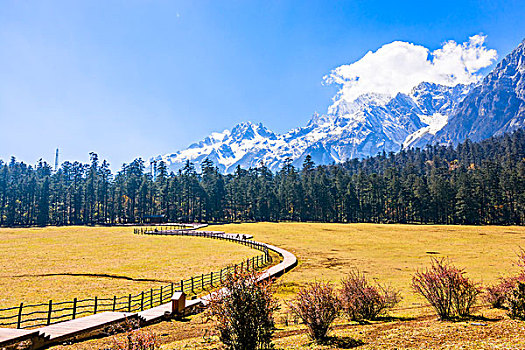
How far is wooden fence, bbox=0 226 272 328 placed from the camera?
16.9 m

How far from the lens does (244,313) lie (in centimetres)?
1027

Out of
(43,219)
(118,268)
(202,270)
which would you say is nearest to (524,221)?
(202,270)

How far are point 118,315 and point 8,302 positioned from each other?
1077cm

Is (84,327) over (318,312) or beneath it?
beneath

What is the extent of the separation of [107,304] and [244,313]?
1322cm

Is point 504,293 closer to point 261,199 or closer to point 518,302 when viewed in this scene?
point 518,302

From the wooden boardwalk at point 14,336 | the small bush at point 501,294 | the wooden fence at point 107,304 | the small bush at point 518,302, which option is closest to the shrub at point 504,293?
the small bush at point 501,294

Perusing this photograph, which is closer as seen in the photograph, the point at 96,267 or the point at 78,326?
the point at 78,326

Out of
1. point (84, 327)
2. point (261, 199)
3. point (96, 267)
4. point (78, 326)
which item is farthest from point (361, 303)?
point (261, 199)

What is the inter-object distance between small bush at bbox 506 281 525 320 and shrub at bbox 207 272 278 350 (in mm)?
10127

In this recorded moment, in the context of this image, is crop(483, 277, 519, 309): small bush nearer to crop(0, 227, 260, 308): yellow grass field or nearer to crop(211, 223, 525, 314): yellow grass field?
crop(211, 223, 525, 314): yellow grass field

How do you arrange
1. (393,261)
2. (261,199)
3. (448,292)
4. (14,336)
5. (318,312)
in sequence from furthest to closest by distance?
(261,199)
(393,261)
(448,292)
(14,336)
(318,312)


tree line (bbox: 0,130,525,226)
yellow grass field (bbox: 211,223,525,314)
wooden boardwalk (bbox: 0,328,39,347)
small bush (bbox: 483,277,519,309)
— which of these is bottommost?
yellow grass field (bbox: 211,223,525,314)

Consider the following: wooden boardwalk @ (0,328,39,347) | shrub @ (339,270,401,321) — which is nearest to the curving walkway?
wooden boardwalk @ (0,328,39,347)
